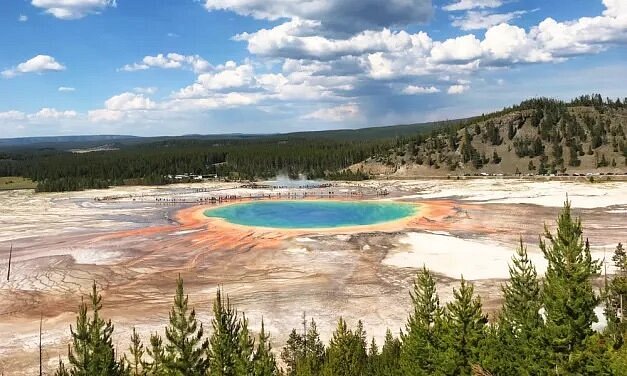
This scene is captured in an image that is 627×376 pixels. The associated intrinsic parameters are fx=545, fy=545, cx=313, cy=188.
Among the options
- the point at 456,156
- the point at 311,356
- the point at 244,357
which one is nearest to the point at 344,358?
the point at 311,356

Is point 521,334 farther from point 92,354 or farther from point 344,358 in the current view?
point 92,354

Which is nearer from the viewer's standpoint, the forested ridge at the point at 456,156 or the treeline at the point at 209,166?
the forested ridge at the point at 456,156

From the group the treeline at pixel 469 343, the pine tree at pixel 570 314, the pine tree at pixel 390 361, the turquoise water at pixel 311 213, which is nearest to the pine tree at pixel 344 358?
the treeline at pixel 469 343

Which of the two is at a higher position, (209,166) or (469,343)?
(209,166)

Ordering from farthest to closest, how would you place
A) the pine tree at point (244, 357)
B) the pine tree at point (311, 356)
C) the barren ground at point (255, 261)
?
the barren ground at point (255, 261)
the pine tree at point (311, 356)
the pine tree at point (244, 357)

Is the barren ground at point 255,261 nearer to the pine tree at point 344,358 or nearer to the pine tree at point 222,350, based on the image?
the pine tree at point 344,358

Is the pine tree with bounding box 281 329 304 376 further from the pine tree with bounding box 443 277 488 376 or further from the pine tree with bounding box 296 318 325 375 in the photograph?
the pine tree with bounding box 443 277 488 376

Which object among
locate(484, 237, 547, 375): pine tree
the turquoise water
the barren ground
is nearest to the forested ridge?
the turquoise water
